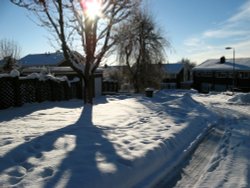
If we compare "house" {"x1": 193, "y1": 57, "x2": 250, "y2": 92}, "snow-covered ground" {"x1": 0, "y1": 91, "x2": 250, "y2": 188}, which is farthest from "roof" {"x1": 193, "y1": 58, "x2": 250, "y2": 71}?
"snow-covered ground" {"x1": 0, "y1": 91, "x2": 250, "y2": 188}

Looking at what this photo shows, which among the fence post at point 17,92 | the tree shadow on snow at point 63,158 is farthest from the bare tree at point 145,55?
the tree shadow on snow at point 63,158

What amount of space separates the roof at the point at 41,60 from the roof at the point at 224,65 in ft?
97.7

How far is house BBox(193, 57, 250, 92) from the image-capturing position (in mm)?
52406

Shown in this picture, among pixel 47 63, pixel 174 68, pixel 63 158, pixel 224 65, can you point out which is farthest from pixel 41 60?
pixel 63 158

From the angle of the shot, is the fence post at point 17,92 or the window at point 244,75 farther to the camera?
the window at point 244,75

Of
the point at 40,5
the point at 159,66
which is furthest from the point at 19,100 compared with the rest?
the point at 159,66

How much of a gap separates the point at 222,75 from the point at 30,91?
4679 centimetres

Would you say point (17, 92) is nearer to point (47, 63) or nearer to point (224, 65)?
point (47, 63)

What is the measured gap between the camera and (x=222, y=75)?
56250 mm

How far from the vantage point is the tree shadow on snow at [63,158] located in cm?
475

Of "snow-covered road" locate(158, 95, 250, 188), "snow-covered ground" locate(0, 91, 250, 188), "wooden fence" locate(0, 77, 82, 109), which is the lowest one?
"snow-covered road" locate(158, 95, 250, 188)

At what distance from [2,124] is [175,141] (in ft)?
17.4

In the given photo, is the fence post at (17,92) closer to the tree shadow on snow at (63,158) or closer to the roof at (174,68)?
the tree shadow on snow at (63,158)

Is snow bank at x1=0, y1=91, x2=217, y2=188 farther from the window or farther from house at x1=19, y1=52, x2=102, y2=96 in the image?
the window
